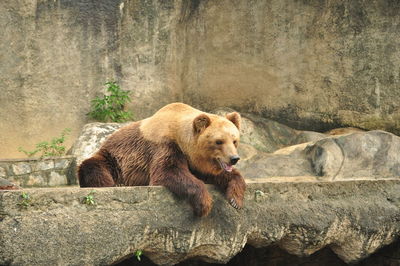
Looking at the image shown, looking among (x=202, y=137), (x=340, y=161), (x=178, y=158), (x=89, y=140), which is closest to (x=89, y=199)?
(x=178, y=158)

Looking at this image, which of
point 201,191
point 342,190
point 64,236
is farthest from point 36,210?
point 342,190

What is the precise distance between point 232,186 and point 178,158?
44 centimetres

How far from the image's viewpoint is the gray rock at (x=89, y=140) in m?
9.61

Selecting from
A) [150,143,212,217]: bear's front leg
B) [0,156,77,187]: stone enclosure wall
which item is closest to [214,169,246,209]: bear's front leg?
[150,143,212,217]: bear's front leg

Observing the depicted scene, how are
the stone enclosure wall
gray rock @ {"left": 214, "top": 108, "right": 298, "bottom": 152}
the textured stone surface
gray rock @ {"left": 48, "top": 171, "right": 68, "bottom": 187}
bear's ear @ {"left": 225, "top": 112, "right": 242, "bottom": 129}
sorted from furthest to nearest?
gray rock @ {"left": 214, "top": 108, "right": 298, "bottom": 152}, the textured stone surface, gray rock @ {"left": 48, "top": 171, "right": 68, "bottom": 187}, the stone enclosure wall, bear's ear @ {"left": 225, "top": 112, "right": 242, "bottom": 129}

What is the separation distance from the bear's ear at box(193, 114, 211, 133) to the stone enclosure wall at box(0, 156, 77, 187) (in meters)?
4.37

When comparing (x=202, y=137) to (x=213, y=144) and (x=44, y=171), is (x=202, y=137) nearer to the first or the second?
(x=213, y=144)

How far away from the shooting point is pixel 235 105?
11.4 metres

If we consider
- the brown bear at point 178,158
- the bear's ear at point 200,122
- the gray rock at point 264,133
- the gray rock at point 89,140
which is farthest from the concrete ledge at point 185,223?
the gray rock at point 89,140

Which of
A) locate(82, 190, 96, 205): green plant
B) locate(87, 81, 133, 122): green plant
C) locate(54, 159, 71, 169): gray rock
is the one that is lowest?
locate(54, 159, 71, 169): gray rock

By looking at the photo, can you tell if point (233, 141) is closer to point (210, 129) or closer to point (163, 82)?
point (210, 129)

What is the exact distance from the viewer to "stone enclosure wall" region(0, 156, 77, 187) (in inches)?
340

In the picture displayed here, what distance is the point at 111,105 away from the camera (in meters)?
10.8

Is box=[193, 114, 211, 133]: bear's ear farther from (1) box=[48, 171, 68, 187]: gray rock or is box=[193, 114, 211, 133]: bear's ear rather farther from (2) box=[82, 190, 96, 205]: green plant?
(1) box=[48, 171, 68, 187]: gray rock
